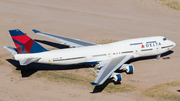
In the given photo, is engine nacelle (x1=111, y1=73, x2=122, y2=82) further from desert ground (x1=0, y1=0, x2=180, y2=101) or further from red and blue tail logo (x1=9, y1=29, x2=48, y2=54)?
red and blue tail logo (x1=9, y1=29, x2=48, y2=54)

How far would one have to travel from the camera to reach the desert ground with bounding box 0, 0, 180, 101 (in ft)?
135

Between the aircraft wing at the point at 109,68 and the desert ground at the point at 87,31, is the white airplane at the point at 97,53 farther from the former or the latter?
the desert ground at the point at 87,31

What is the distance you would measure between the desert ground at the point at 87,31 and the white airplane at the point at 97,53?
2907mm

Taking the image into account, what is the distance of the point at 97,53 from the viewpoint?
47719 millimetres

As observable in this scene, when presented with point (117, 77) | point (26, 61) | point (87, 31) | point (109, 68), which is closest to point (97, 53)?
point (109, 68)

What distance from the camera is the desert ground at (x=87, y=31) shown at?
41.2m

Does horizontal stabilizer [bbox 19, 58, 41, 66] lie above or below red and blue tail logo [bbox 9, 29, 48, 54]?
below

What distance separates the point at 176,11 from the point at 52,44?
Result: 5218 centimetres

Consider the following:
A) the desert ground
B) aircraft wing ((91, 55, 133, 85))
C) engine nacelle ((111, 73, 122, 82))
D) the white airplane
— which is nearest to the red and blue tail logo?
the white airplane

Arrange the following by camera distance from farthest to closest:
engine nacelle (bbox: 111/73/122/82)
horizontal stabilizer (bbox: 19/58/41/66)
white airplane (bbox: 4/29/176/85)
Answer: white airplane (bbox: 4/29/176/85), engine nacelle (bbox: 111/73/122/82), horizontal stabilizer (bbox: 19/58/41/66)

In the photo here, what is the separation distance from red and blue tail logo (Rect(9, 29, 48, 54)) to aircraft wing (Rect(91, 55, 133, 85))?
1292 centimetres

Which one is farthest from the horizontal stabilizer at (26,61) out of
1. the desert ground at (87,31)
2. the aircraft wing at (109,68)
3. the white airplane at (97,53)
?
the aircraft wing at (109,68)

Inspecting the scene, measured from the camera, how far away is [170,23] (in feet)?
251

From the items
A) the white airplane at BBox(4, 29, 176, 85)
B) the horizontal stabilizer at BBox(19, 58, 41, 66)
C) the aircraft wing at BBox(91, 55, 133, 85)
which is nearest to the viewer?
the aircraft wing at BBox(91, 55, 133, 85)
